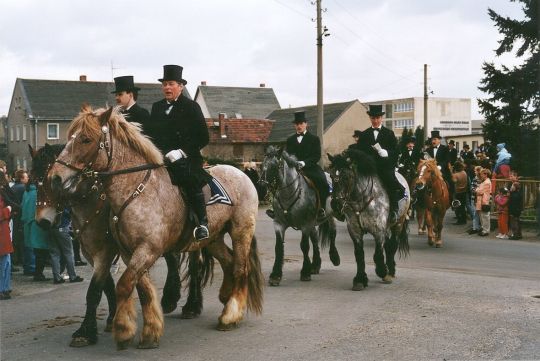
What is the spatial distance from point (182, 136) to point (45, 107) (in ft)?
204

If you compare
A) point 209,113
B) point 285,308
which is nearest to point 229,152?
point 209,113

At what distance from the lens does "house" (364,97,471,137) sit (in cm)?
10981

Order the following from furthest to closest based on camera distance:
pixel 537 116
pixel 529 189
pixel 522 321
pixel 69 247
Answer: pixel 537 116
pixel 529 189
pixel 69 247
pixel 522 321

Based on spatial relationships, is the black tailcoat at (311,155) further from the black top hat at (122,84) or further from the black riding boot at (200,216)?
the black riding boot at (200,216)

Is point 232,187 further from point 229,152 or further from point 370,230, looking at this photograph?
point 229,152

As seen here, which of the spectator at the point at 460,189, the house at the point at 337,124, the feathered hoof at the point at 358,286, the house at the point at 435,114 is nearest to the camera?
the feathered hoof at the point at 358,286

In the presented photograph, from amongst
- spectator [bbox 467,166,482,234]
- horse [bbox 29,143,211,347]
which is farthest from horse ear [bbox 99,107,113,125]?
spectator [bbox 467,166,482,234]

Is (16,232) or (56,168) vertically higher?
(56,168)

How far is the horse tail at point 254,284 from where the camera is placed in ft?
27.8

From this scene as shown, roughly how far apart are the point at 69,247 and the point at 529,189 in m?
14.3

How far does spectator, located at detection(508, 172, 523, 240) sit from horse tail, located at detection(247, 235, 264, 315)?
10988mm

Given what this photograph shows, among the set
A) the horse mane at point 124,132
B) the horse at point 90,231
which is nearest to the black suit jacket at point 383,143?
the horse mane at point 124,132

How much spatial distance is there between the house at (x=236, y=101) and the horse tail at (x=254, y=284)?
66.3 metres

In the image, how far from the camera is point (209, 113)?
75.6 m
